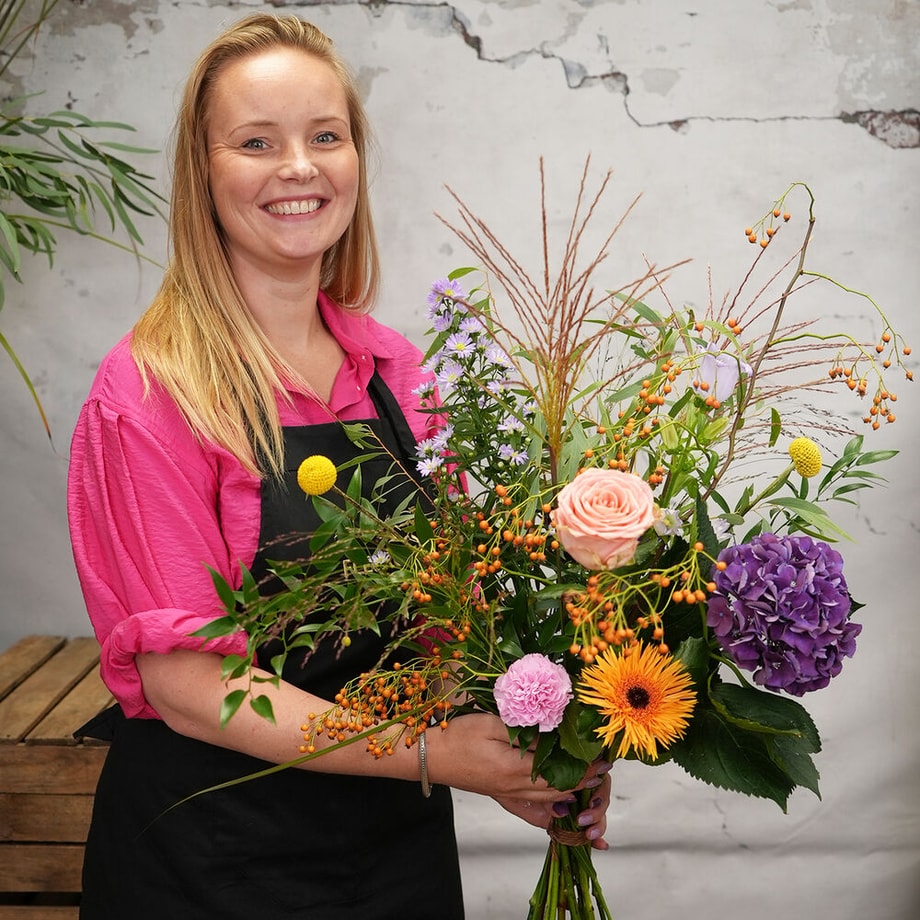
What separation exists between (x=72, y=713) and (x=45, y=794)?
14cm

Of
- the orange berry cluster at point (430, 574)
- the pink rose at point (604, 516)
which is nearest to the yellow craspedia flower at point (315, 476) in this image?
the orange berry cluster at point (430, 574)

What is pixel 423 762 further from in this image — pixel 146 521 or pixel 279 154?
pixel 279 154

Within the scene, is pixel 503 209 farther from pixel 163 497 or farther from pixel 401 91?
pixel 163 497

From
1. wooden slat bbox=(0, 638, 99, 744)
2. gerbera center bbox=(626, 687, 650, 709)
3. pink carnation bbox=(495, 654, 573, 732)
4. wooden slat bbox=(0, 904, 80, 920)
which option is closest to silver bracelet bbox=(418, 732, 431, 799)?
pink carnation bbox=(495, 654, 573, 732)

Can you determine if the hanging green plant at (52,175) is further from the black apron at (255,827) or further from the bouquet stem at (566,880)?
the bouquet stem at (566,880)

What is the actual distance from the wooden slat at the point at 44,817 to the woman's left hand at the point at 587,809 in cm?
98

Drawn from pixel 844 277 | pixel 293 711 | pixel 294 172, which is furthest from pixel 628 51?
pixel 293 711

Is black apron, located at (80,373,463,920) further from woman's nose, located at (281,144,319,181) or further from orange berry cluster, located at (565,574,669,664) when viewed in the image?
orange berry cluster, located at (565,574,669,664)

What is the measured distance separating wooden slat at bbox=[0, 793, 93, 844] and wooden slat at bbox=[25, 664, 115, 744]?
11 cm

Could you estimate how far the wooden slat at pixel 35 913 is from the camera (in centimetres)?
199

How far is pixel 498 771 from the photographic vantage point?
1.16 meters

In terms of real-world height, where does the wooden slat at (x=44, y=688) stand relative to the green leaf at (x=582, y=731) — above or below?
below

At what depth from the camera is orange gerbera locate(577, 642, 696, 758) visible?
3.01ft

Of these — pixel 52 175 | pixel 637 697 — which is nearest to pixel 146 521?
pixel 637 697
